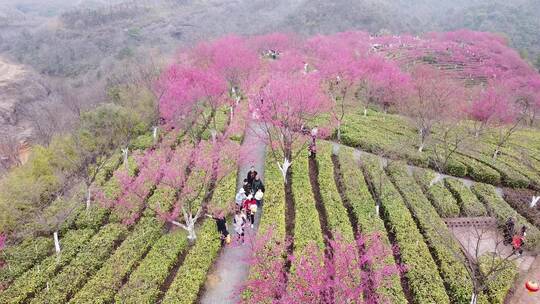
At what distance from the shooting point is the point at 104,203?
76.8 ft

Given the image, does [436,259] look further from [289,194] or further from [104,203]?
[104,203]

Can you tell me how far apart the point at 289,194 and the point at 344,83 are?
1939 cm

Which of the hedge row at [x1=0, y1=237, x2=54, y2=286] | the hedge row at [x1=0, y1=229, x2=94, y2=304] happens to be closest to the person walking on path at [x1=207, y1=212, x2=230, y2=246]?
the hedge row at [x1=0, y1=229, x2=94, y2=304]

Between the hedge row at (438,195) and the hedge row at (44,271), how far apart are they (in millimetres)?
19756

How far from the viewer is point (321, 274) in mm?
16312

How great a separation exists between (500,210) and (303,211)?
1199cm

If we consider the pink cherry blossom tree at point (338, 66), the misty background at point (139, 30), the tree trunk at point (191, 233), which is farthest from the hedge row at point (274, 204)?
the misty background at point (139, 30)

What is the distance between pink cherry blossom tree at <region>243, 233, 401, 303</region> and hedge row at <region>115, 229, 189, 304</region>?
3857 millimetres

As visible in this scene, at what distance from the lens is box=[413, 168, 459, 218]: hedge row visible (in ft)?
78.7

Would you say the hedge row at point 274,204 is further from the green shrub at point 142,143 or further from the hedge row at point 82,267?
the green shrub at point 142,143

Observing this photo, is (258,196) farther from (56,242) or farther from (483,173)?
(483,173)

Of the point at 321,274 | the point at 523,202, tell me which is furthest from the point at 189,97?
the point at 523,202

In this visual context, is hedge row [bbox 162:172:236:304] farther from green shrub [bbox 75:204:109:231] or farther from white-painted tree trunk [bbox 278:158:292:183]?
green shrub [bbox 75:204:109:231]

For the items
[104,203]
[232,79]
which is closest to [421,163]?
[232,79]
